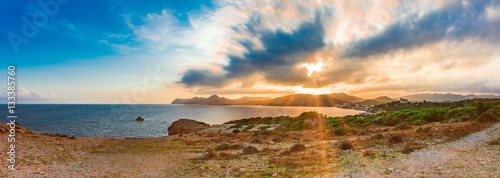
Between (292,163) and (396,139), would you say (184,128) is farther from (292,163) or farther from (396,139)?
(396,139)

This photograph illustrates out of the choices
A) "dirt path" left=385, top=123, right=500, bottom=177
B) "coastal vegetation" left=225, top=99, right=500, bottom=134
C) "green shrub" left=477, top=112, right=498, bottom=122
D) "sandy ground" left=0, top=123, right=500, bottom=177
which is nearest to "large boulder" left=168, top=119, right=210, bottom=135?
"coastal vegetation" left=225, top=99, right=500, bottom=134

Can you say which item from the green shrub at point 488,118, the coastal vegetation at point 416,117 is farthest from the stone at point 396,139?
the green shrub at point 488,118

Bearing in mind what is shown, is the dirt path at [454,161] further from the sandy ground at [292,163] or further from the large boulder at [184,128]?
the large boulder at [184,128]

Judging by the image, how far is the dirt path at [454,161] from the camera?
10602 millimetres

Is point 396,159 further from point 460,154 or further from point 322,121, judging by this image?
point 322,121

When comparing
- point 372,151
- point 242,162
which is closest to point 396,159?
point 372,151

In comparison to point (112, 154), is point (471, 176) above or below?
above

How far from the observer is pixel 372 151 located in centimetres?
1720

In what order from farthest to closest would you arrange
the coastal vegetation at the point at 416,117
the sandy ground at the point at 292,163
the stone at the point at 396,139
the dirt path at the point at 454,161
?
the coastal vegetation at the point at 416,117 → the stone at the point at 396,139 → the sandy ground at the point at 292,163 → the dirt path at the point at 454,161

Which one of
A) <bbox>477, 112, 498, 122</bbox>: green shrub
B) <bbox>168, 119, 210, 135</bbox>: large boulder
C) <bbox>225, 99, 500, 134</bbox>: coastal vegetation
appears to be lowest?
<bbox>168, 119, 210, 135</bbox>: large boulder

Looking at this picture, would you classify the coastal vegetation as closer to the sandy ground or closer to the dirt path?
the sandy ground

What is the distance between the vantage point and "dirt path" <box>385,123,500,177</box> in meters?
10.6

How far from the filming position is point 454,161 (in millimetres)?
12328

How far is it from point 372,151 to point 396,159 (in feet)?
9.26
